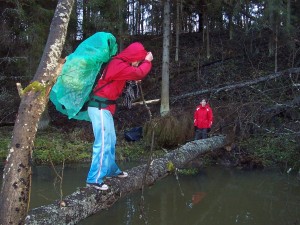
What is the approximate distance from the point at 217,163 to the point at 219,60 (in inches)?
477

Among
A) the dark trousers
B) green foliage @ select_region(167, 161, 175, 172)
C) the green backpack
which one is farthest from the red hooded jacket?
the dark trousers

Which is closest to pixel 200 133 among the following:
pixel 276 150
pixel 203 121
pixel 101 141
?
pixel 203 121

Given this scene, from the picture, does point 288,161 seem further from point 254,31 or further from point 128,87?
point 254,31

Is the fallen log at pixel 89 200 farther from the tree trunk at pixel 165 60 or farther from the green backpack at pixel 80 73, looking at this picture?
the tree trunk at pixel 165 60

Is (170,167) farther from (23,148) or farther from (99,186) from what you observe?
(23,148)

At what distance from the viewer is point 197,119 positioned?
40.4 feet

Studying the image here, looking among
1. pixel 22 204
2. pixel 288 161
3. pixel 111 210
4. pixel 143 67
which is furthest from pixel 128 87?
pixel 288 161

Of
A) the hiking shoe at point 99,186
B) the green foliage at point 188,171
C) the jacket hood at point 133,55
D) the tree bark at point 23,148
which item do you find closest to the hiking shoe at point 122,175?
the hiking shoe at point 99,186

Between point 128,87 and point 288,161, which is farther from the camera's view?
point 288,161

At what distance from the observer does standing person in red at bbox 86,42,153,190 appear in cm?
475

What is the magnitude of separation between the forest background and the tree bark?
7.41 m

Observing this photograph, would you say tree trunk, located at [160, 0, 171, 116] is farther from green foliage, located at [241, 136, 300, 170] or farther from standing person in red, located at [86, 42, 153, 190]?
standing person in red, located at [86, 42, 153, 190]

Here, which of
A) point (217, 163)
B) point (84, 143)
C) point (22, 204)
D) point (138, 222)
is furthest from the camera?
point (84, 143)

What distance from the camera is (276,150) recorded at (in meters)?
11.4
